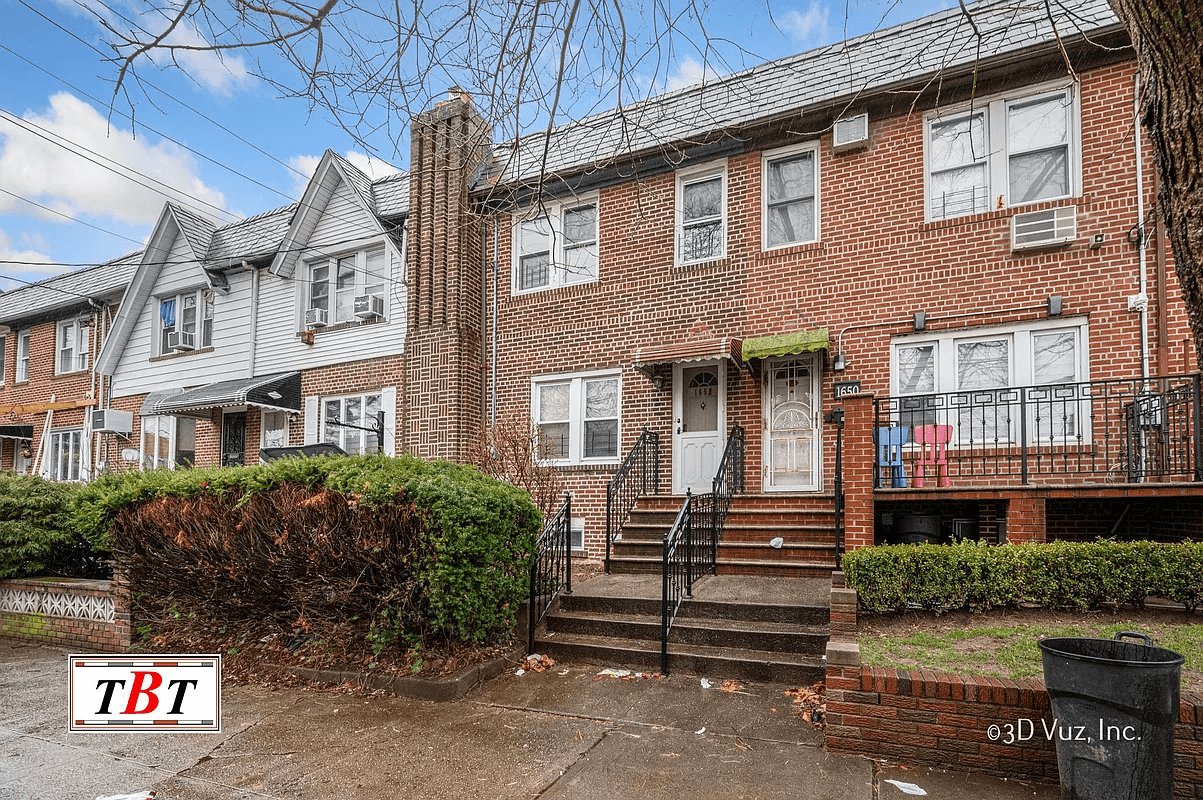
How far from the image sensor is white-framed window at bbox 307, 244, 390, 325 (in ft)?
49.6

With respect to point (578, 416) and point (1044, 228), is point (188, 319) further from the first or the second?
point (1044, 228)

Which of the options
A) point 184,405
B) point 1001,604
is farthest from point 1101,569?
point 184,405

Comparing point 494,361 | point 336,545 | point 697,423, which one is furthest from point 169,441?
point 336,545

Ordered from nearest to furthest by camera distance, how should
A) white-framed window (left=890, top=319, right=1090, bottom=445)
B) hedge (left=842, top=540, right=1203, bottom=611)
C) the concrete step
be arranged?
the concrete step
hedge (left=842, top=540, right=1203, bottom=611)
white-framed window (left=890, top=319, right=1090, bottom=445)

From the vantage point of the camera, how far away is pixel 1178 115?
300cm

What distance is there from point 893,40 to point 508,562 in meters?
9.32

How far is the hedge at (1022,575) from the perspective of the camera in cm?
651

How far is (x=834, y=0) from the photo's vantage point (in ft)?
15.3

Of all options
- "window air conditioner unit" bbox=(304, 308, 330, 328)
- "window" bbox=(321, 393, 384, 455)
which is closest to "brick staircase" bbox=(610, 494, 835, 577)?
"window" bbox=(321, 393, 384, 455)

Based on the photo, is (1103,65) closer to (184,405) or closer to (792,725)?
(792,725)

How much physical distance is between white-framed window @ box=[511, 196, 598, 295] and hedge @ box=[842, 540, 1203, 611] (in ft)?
24.4

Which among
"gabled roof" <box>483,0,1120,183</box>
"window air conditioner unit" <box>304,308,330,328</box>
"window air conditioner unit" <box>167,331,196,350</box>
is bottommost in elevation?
"window air conditioner unit" <box>167,331,196,350</box>

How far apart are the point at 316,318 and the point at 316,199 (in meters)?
2.47

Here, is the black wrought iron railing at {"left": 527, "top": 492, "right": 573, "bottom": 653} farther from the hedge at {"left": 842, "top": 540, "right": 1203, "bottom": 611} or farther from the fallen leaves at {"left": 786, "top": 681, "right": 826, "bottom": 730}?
the hedge at {"left": 842, "top": 540, "right": 1203, "bottom": 611}
